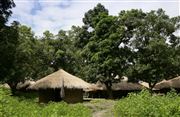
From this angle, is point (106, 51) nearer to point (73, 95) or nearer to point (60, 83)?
point (73, 95)

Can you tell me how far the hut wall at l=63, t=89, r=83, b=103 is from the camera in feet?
102

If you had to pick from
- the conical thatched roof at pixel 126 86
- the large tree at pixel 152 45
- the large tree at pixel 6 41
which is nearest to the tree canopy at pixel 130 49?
the large tree at pixel 152 45

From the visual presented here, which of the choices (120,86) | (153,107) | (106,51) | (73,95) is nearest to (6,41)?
(73,95)

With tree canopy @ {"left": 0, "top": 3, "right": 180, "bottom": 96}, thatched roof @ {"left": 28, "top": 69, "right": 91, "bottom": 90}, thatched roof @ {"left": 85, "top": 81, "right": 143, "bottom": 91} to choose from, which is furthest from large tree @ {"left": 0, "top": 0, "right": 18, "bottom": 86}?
thatched roof @ {"left": 85, "top": 81, "right": 143, "bottom": 91}

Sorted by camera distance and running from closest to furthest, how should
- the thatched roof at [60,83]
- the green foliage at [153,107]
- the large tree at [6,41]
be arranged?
the green foliage at [153,107] → the large tree at [6,41] → the thatched roof at [60,83]

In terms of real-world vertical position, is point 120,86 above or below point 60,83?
above

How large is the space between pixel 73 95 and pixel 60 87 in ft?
5.71

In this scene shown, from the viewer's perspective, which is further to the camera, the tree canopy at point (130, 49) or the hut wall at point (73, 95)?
the tree canopy at point (130, 49)

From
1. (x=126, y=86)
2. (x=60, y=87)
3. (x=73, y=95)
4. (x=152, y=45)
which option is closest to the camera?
(x=60, y=87)

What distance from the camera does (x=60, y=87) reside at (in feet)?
99.0

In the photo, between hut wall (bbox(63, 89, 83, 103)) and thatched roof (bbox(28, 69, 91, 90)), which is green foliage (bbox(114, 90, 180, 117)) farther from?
hut wall (bbox(63, 89, 83, 103))

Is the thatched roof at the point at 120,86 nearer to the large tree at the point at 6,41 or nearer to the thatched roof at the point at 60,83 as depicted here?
the thatched roof at the point at 60,83

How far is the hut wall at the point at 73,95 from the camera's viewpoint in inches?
1227

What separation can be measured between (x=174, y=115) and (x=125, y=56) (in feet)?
82.9
